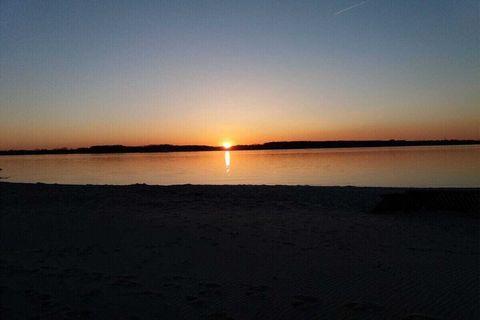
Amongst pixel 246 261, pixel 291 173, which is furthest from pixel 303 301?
pixel 291 173

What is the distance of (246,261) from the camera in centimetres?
662

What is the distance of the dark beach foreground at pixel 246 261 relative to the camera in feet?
15.5

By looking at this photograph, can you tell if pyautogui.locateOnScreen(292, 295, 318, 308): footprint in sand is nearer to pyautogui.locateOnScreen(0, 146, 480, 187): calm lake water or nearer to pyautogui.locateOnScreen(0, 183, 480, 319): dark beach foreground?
pyautogui.locateOnScreen(0, 183, 480, 319): dark beach foreground

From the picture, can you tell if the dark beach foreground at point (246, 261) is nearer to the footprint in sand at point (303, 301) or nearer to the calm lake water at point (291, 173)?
the footprint in sand at point (303, 301)

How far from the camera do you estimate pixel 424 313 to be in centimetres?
447

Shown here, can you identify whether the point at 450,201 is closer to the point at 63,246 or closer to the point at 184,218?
the point at 184,218

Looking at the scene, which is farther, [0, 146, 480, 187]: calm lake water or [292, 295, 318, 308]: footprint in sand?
[0, 146, 480, 187]: calm lake water

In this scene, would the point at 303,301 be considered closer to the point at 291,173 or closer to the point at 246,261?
the point at 246,261

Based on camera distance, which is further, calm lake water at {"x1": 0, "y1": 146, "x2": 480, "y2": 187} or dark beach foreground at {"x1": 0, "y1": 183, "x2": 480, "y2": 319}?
calm lake water at {"x1": 0, "y1": 146, "x2": 480, "y2": 187}

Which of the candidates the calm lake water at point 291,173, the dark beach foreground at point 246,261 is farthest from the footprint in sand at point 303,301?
the calm lake water at point 291,173

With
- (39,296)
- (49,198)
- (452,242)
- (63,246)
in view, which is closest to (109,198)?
(49,198)

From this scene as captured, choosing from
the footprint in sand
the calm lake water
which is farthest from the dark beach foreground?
the calm lake water

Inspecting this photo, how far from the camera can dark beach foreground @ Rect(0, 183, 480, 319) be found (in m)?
4.71

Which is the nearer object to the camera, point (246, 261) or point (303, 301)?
point (303, 301)
